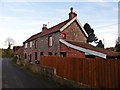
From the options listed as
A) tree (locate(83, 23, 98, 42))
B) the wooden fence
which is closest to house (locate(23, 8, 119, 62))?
the wooden fence

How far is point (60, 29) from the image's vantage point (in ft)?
98.3

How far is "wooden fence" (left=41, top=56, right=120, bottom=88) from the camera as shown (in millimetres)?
11341

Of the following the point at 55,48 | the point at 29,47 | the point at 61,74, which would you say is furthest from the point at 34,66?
the point at 29,47

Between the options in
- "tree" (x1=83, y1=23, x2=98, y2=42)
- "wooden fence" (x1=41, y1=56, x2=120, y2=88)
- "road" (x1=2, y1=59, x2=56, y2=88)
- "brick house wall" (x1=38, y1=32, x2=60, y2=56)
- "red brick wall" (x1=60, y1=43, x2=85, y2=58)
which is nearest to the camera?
"wooden fence" (x1=41, y1=56, x2=120, y2=88)

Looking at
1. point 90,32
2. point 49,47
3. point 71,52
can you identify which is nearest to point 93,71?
point 71,52

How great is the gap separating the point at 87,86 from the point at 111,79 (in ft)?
7.58

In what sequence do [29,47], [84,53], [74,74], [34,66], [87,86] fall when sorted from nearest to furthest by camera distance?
[87,86]
[74,74]
[34,66]
[84,53]
[29,47]

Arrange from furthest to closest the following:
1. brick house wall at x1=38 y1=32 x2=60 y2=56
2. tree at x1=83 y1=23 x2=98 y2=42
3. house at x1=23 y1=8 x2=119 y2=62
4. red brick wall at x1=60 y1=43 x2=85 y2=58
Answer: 1. tree at x1=83 y1=23 x2=98 y2=42
2. brick house wall at x1=38 y1=32 x2=60 y2=56
3. red brick wall at x1=60 y1=43 x2=85 y2=58
4. house at x1=23 y1=8 x2=119 y2=62

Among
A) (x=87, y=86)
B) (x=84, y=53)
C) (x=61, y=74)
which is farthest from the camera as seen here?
(x=84, y=53)

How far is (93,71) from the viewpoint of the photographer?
1319cm

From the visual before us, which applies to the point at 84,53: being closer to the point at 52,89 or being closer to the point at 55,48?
the point at 55,48

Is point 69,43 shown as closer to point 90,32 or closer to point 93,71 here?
point 93,71

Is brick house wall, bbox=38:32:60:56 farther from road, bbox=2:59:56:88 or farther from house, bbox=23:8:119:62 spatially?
road, bbox=2:59:56:88

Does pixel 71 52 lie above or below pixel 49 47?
below
